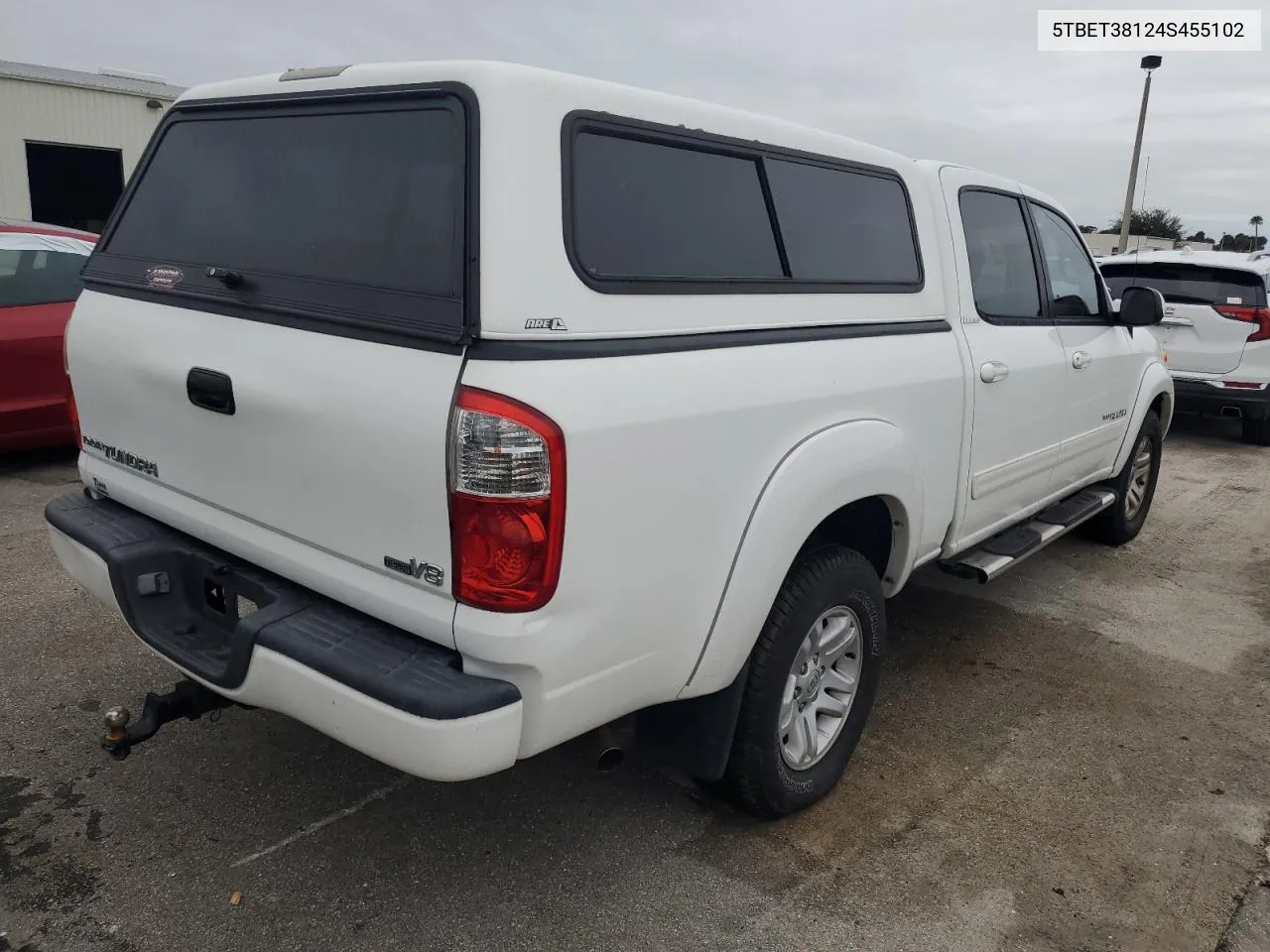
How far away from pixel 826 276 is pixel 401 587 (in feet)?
5.11

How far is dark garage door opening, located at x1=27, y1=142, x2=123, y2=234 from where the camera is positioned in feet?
56.8

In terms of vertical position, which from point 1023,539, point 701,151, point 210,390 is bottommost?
point 1023,539

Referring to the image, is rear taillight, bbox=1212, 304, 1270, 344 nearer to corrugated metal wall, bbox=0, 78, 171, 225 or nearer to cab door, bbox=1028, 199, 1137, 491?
cab door, bbox=1028, 199, 1137, 491

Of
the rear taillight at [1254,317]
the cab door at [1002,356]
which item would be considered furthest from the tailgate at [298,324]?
the rear taillight at [1254,317]

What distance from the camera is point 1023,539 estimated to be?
421 centimetres

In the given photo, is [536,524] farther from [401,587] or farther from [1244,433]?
[1244,433]

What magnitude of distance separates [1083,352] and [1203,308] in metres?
5.26

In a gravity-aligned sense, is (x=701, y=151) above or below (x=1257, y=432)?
above

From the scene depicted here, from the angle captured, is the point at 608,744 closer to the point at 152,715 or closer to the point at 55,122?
the point at 152,715

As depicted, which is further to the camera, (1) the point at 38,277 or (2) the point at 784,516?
(1) the point at 38,277

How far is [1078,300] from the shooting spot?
454 cm

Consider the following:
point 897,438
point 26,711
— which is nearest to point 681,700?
point 897,438

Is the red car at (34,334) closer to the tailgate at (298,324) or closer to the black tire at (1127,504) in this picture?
the tailgate at (298,324)

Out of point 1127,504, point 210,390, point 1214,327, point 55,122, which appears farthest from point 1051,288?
point 55,122
